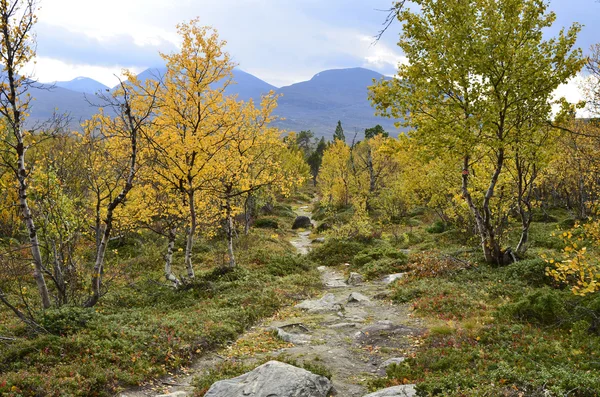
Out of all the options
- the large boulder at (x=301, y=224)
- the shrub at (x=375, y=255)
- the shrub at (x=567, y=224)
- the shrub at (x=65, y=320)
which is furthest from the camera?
the large boulder at (x=301, y=224)

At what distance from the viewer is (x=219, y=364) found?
9938mm

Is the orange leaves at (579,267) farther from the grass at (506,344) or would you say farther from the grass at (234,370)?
the grass at (234,370)

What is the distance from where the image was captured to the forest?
27.6 ft

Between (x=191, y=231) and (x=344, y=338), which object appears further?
(x=191, y=231)

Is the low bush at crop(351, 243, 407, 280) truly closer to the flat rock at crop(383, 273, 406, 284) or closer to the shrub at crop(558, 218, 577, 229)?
the flat rock at crop(383, 273, 406, 284)

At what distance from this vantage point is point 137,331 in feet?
35.3

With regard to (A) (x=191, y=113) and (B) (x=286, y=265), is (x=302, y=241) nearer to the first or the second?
(B) (x=286, y=265)

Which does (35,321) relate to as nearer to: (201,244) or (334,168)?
(201,244)

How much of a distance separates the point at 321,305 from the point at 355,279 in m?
5.15

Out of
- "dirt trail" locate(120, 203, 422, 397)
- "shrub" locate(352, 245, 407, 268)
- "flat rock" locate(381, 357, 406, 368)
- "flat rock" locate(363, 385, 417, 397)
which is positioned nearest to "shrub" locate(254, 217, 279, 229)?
"shrub" locate(352, 245, 407, 268)

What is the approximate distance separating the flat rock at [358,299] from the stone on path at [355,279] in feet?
11.5

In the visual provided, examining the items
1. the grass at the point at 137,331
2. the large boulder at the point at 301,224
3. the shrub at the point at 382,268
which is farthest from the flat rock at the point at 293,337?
the large boulder at the point at 301,224

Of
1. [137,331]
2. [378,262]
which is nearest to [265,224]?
[378,262]

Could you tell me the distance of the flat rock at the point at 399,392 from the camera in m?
6.98
